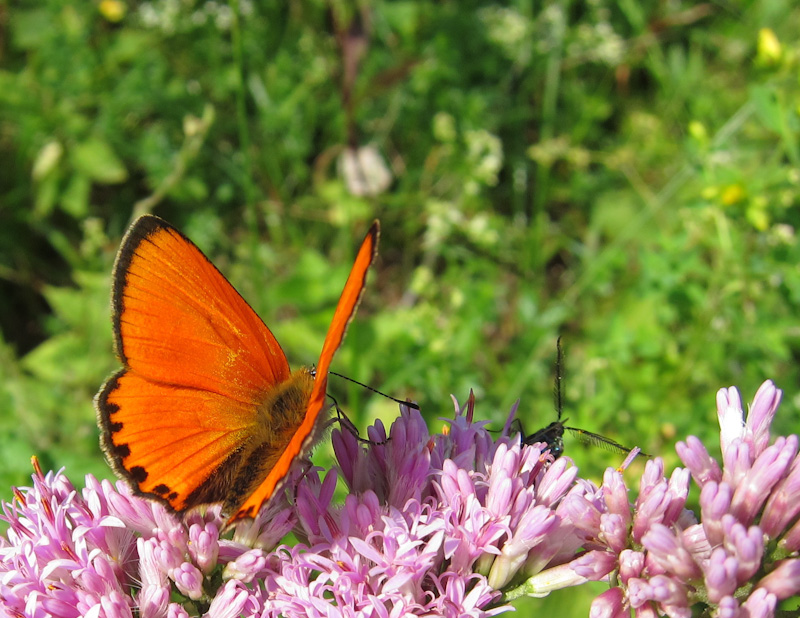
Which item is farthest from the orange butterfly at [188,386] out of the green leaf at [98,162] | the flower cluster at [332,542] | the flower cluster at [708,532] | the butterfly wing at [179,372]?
the green leaf at [98,162]

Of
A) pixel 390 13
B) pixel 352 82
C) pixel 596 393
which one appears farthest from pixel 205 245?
pixel 596 393

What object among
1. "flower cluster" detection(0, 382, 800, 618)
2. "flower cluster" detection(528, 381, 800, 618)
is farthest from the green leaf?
"flower cluster" detection(528, 381, 800, 618)

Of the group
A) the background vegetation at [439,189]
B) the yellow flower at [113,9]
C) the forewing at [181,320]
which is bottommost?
the background vegetation at [439,189]

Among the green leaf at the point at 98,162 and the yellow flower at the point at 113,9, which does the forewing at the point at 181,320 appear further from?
the yellow flower at the point at 113,9

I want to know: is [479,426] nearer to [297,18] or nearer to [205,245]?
[205,245]

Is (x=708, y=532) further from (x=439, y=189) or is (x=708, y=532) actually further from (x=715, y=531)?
(x=439, y=189)

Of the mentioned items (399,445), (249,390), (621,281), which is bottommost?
(621,281)
